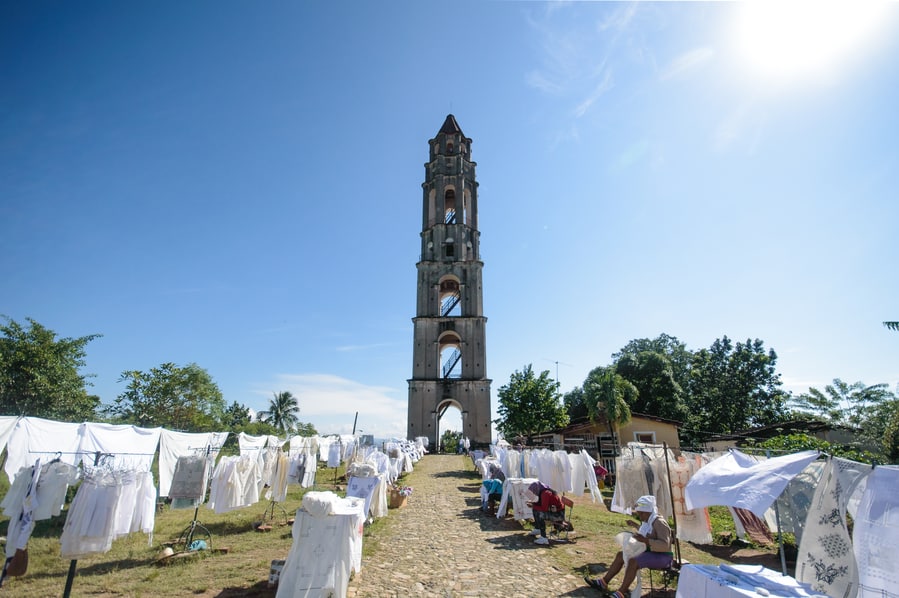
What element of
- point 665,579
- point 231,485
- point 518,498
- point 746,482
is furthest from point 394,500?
point 746,482

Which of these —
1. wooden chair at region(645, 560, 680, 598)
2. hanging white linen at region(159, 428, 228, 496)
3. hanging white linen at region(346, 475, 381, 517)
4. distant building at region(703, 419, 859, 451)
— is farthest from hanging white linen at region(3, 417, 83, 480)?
distant building at region(703, 419, 859, 451)

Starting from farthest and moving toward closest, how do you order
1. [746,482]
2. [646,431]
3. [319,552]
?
[646,431] < [319,552] < [746,482]

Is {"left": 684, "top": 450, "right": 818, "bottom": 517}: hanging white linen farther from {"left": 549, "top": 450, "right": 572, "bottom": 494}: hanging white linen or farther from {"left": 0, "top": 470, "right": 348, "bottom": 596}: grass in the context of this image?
{"left": 549, "top": 450, "right": 572, "bottom": 494}: hanging white linen

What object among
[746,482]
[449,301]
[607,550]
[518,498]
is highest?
[449,301]

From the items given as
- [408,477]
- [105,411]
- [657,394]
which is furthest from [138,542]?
[657,394]

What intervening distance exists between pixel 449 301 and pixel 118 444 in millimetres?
31354

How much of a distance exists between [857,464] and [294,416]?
5651cm

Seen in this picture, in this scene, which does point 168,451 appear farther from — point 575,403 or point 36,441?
point 575,403

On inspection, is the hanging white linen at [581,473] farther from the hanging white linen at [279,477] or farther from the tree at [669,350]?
the tree at [669,350]

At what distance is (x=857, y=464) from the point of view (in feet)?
13.6

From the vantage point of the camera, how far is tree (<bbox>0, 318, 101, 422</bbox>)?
60.1 feet

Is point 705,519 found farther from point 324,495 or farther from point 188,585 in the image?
point 188,585

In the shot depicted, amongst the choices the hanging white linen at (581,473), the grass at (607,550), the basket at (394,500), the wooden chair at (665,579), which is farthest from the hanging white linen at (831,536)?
the basket at (394,500)

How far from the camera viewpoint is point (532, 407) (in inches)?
926
